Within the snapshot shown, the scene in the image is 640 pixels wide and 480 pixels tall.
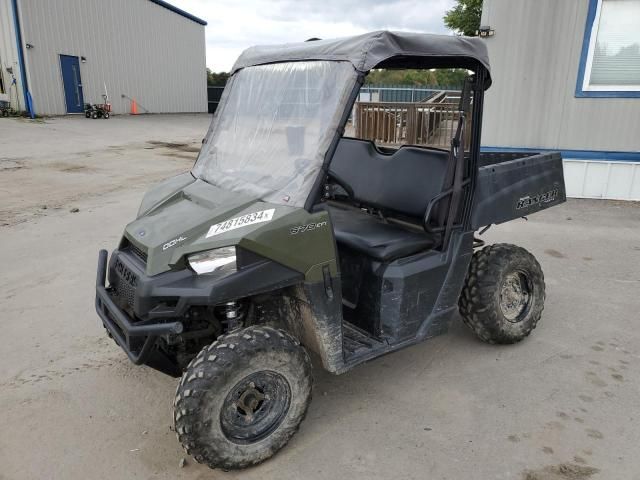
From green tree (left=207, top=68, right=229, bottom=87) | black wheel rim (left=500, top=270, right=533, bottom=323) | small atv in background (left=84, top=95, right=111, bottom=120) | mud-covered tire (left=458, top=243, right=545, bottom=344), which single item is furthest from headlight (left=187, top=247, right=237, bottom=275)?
green tree (left=207, top=68, right=229, bottom=87)

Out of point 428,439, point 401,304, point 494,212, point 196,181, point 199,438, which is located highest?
point 196,181

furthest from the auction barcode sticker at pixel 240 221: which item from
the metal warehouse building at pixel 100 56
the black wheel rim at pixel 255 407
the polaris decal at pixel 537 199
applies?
the metal warehouse building at pixel 100 56

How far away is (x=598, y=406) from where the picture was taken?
3268 mm

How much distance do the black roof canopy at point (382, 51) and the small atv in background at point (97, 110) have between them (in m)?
20.2

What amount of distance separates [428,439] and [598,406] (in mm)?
1159

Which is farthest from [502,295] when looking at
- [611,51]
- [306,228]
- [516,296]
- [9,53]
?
[9,53]

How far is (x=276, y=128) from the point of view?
121 inches

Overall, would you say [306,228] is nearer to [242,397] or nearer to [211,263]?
[211,263]

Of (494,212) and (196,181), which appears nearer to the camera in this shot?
(196,181)

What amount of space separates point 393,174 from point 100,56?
2278 cm

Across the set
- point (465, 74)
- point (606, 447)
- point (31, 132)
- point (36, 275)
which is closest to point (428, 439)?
point (606, 447)

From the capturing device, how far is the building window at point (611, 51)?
794cm

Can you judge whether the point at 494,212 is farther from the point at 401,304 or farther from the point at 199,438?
the point at 199,438

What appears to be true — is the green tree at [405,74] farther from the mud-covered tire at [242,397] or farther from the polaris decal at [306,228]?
the mud-covered tire at [242,397]
